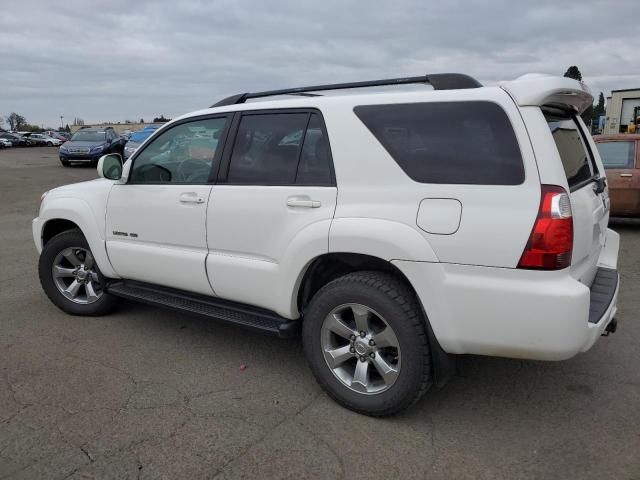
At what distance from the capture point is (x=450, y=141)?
113 inches

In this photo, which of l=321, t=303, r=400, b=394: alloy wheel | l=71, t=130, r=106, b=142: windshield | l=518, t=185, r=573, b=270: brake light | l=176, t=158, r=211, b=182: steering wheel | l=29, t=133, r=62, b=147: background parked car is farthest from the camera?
l=29, t=133, r=62, b=147: background parked car

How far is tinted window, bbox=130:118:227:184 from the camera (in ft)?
12.7

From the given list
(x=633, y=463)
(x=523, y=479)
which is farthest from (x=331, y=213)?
(x=633, y=463)

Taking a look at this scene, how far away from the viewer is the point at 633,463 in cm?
269

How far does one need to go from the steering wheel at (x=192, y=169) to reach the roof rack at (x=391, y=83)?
47 centimetres

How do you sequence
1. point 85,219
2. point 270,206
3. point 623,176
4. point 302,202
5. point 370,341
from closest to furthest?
point 370,341, point 302,202, point 270,206, point 85,219, point 623,176

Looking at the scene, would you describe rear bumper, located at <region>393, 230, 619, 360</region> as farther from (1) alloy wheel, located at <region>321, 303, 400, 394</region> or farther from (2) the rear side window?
(2) the rear side window

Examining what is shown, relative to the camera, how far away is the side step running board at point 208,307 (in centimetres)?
348

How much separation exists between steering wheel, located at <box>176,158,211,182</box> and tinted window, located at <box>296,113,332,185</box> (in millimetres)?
800

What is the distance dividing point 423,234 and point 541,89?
909mm

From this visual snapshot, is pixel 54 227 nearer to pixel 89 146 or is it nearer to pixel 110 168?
pixel 110 168

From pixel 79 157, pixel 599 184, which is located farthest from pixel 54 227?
pixel 79 157

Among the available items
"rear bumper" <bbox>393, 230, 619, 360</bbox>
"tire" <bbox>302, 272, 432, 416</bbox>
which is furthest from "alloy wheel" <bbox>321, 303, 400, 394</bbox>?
"rear bumper" <bbox>393, 230, 619, 360</bbox>

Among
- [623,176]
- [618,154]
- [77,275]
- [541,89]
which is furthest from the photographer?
[618,154]
